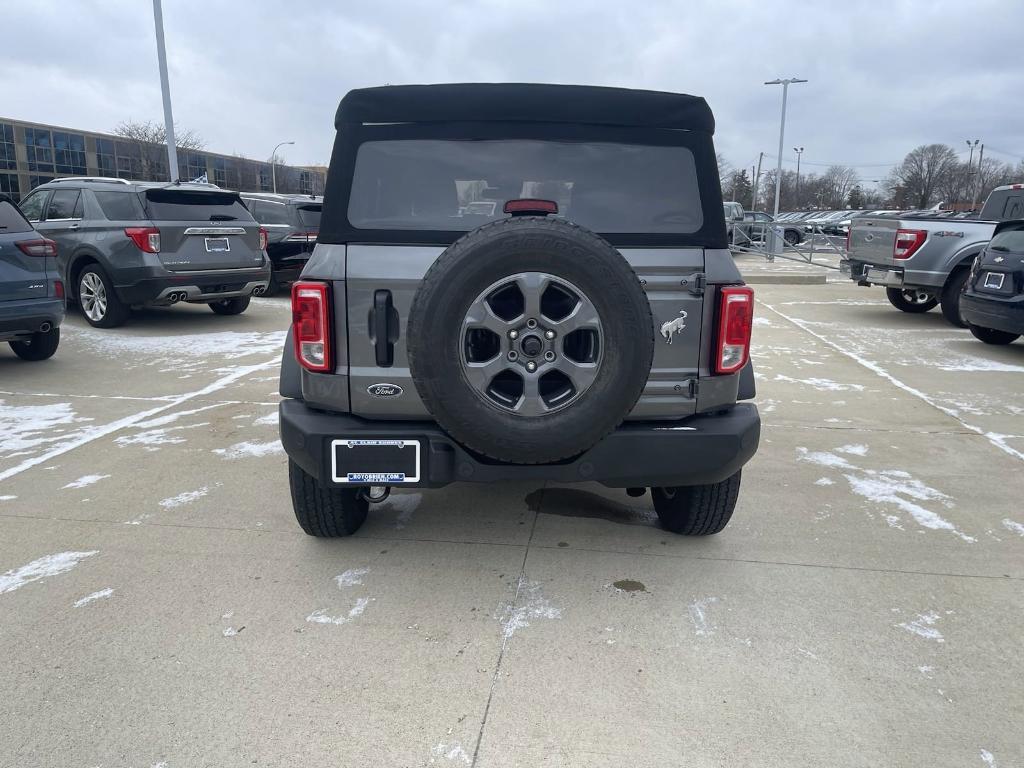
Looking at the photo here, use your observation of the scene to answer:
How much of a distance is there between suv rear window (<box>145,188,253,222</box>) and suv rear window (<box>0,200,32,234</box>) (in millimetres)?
2069

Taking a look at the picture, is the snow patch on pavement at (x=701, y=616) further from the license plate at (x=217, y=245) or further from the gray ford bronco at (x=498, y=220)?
the license plate at (x=217, y=245)

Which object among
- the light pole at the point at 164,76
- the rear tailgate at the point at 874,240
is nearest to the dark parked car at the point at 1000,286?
the rear tailgate at the point at 874,240

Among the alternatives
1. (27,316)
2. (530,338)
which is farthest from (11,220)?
(530,338)

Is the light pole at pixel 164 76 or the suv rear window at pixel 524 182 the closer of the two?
the suv rear window at pixel 524 182

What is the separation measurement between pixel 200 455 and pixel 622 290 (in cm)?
329

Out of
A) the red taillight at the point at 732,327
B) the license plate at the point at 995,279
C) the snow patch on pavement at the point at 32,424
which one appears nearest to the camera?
the red taillight at the point at 732,327

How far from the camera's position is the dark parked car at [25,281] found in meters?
6.45

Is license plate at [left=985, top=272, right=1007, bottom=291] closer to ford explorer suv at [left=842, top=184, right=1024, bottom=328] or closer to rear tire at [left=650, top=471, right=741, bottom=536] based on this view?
ford explorer suv at [left=842, top=184, right=1024, bottom=328]

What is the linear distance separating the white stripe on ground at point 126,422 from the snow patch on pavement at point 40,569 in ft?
4.33

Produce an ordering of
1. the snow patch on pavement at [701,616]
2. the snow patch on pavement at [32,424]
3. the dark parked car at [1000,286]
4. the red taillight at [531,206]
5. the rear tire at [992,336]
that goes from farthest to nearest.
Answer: the rear tire at [992,336] → the dark parked car at [1000,286] → the snow patch on pavement at [32,424] → the snow patch on pavement at [701,616] → the red taillight at [531,206]

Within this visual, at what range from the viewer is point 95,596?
3.09 metres

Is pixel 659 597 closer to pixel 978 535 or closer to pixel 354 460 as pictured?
pixel 354 460

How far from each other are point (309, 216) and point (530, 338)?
10838 millimetres

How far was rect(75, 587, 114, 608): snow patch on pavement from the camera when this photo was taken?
3031mm
